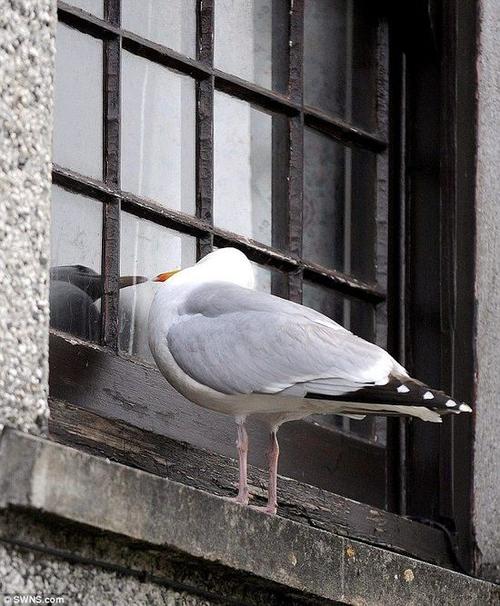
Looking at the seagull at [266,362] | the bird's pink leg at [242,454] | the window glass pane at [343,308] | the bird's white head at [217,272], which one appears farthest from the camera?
the window glass pane at [343,308]

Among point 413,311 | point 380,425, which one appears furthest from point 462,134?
point 380,425

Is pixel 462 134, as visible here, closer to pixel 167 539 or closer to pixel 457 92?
pixel 457 92

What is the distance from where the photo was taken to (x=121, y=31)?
3.20m

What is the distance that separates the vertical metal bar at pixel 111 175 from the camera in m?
3.08

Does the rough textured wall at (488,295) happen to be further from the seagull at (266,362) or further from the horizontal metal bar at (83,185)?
the horizontal metal bar at (83,185)

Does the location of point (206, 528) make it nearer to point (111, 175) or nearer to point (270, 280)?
point (111, 175)

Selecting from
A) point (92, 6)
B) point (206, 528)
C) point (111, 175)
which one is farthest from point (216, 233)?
point (206, 528)

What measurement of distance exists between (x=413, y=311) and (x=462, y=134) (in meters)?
0.41

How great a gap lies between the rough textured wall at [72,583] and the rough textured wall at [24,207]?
19 cm

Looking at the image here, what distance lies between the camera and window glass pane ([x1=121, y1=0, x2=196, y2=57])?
10.7 feet

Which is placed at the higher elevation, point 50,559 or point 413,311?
point 413,311

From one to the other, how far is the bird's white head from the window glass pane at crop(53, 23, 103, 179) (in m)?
0.27

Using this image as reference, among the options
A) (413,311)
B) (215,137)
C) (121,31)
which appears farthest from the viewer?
(413,311)

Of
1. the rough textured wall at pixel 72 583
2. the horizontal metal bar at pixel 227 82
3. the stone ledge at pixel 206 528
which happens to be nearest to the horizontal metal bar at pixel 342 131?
the horizontal metal bar at pixel 227 82
